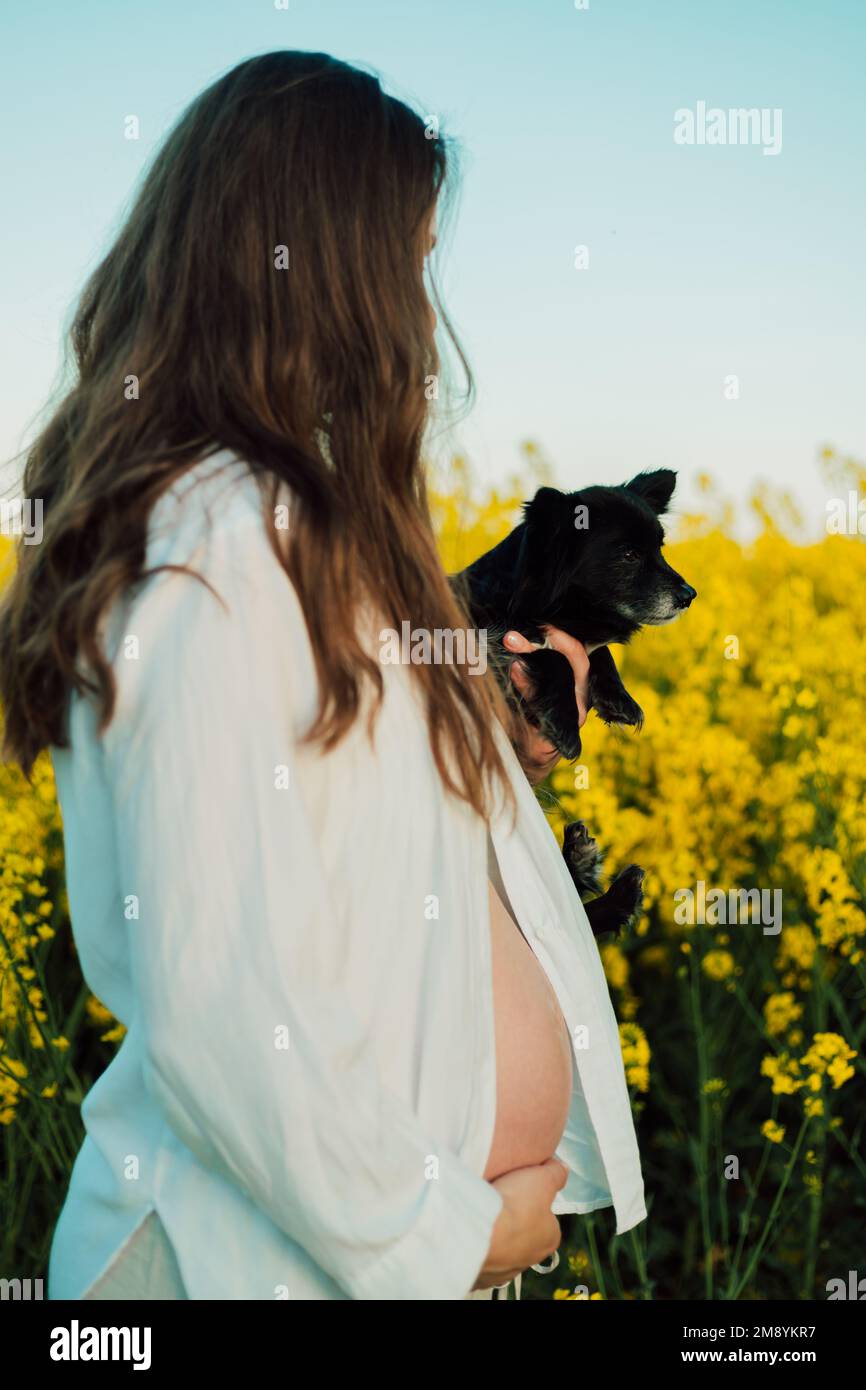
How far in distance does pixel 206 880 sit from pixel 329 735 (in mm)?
158

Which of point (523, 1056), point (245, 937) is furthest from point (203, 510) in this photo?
point (523, 1056)

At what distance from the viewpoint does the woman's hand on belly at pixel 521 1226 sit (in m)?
1.09

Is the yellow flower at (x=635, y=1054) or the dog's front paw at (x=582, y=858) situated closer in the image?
the dog's front paw at (x=582, y=858)

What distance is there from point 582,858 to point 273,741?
1.47m

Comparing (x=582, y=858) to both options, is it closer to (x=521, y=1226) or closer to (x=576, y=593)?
(x=576, y=593)

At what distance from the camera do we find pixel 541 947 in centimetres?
142

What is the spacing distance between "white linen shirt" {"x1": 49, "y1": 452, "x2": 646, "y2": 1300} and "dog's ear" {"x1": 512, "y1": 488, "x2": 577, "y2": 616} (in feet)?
3.89

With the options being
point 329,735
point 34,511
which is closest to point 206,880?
point 329,735

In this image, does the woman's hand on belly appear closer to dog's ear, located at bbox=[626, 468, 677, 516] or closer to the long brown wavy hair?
the long brown wavy hair

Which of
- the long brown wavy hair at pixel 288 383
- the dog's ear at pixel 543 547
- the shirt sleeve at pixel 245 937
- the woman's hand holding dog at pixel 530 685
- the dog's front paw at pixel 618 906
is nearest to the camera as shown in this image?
the shirt sleeve at pixel 245 937

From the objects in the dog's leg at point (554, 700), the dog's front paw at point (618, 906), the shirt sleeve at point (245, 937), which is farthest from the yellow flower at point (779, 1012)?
the shirt sleeve at point (245, 937)

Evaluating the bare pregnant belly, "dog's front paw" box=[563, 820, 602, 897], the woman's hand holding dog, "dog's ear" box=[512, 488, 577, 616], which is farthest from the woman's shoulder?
"dog's front paw" box=[563, 820, 602, 897]

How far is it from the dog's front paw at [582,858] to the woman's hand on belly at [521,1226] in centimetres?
111

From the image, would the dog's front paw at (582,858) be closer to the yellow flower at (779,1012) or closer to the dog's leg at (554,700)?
the dog's leg at (554,700)
